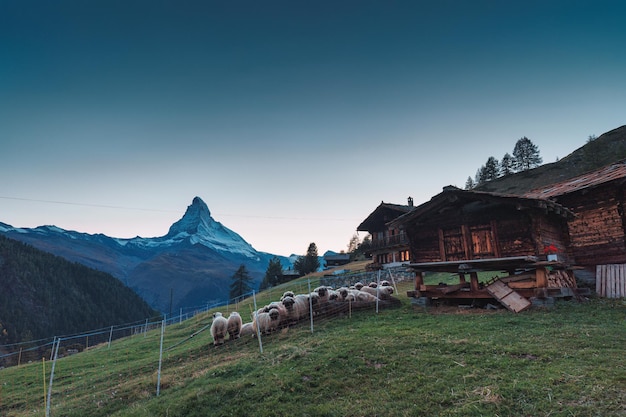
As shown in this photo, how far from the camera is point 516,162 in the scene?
377 feet

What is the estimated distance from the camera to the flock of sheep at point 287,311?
16641 millimetres

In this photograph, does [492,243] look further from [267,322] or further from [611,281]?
[267,322]

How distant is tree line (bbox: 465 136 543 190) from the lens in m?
113

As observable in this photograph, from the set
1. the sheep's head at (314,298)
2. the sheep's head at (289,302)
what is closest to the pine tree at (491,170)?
the sheep's head at (314,298)

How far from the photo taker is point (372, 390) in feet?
26.7

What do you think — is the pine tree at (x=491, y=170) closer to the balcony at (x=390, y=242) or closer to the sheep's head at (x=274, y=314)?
the balcony at (x=390, y=242)

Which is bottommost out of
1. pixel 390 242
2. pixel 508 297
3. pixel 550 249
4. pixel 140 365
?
pixel 140 365

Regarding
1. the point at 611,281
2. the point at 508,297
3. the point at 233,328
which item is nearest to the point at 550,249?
the point at 508,297

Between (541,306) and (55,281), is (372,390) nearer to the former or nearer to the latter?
(541,306)

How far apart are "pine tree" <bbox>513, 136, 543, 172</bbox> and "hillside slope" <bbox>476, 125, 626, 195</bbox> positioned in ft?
41.2

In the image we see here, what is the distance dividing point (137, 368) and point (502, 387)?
15764 mm

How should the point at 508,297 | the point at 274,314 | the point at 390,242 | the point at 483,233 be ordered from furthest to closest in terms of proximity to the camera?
1. the point at 390,242
2. the point at 483,233
3. the point at 274,314
4. the point at 508,297

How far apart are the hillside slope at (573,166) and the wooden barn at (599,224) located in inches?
2632

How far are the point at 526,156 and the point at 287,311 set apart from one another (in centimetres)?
12229
